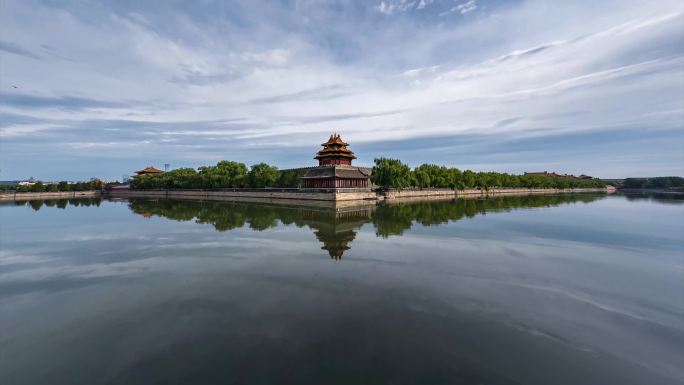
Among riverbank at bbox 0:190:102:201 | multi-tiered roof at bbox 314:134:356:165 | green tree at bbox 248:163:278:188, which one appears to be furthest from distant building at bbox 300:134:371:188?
riverbank at bbox 0:190:102:201

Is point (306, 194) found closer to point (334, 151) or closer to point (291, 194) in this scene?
point (291, 194)

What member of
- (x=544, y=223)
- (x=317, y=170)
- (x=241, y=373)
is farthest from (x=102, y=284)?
(x=317, y=170)

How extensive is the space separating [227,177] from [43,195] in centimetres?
5819

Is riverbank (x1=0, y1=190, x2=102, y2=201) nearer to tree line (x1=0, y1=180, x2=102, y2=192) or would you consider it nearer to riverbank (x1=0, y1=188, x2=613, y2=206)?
riverbank (x1=0, y1=188, x2=613, y2=206)

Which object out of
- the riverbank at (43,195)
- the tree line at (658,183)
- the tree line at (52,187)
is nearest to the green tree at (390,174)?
the riverbank at (43,195)

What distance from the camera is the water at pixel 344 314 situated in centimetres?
629

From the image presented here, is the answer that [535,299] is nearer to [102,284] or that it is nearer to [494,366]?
[494,366]

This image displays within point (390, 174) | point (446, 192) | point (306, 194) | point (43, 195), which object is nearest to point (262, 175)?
point (306, 194)

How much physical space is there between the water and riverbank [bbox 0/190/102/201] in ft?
286

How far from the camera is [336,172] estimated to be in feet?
180

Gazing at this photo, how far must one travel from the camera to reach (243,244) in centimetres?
1886

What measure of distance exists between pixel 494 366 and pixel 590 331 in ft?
12.2

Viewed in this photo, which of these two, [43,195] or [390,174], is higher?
[390,174]

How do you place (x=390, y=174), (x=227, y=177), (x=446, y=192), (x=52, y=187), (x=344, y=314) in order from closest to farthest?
(x=344, y=314), (x=390, y=174), (x=227, y=177), (x=446, y=192), (x=52, y=187)
